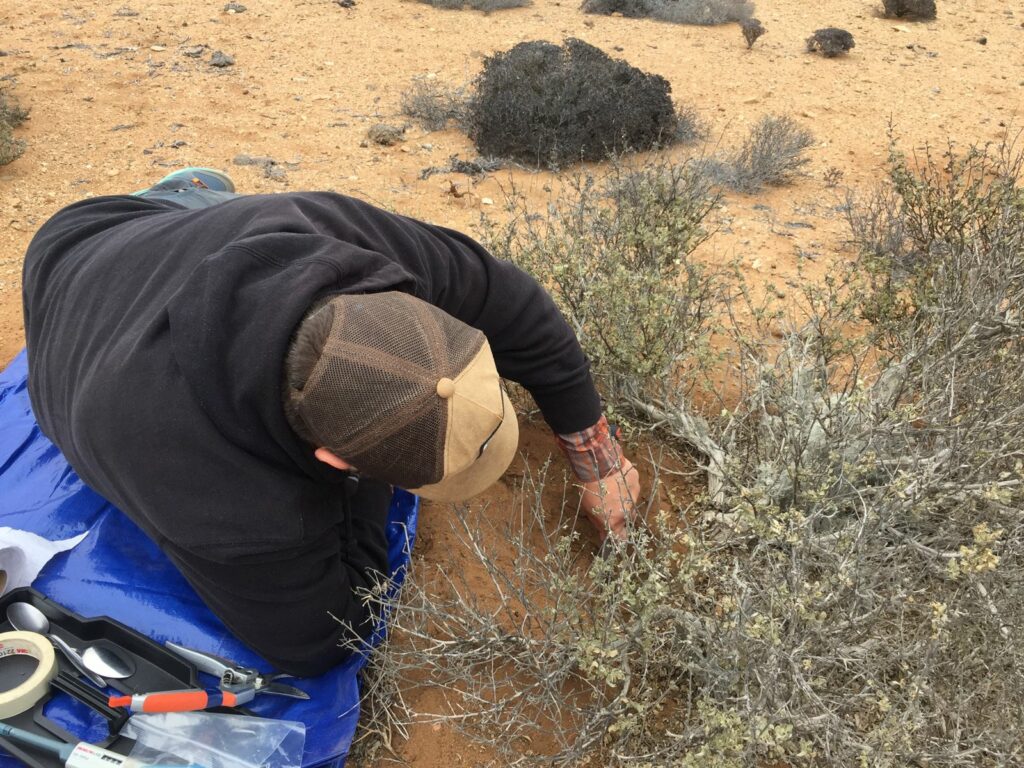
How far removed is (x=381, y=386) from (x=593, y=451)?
97 cm

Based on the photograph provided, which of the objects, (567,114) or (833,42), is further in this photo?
(833,42)

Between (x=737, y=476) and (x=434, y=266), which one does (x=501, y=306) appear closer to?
(x=434, y=266)

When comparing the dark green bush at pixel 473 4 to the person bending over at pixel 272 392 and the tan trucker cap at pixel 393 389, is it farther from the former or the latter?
the tan trucker cap at pixel 393 389

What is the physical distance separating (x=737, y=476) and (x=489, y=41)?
19.2ft

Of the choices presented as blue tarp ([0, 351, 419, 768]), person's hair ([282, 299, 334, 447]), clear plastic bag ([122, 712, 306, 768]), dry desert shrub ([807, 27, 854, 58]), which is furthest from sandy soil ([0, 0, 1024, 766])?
person's hair ([282, 299, 334, 447])

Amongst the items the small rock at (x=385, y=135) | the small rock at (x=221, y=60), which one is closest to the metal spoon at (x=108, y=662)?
the small rock at (x=385, y=135)

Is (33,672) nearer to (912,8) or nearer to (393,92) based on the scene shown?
(393,92)

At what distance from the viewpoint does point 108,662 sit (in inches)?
66.2

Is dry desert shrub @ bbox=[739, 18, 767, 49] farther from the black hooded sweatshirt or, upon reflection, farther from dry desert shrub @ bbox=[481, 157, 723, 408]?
the black hooded sweatshirt

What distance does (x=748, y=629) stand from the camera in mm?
1325

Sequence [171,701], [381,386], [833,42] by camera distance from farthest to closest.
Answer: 1. [833,42]
2. [171,701]
3. [381,386]

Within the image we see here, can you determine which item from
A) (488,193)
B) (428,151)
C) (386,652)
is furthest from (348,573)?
(428,151)

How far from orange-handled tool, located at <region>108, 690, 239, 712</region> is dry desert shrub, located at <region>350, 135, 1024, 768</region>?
1.09ft

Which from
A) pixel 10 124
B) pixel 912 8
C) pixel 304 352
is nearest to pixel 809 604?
pixel 304 352
